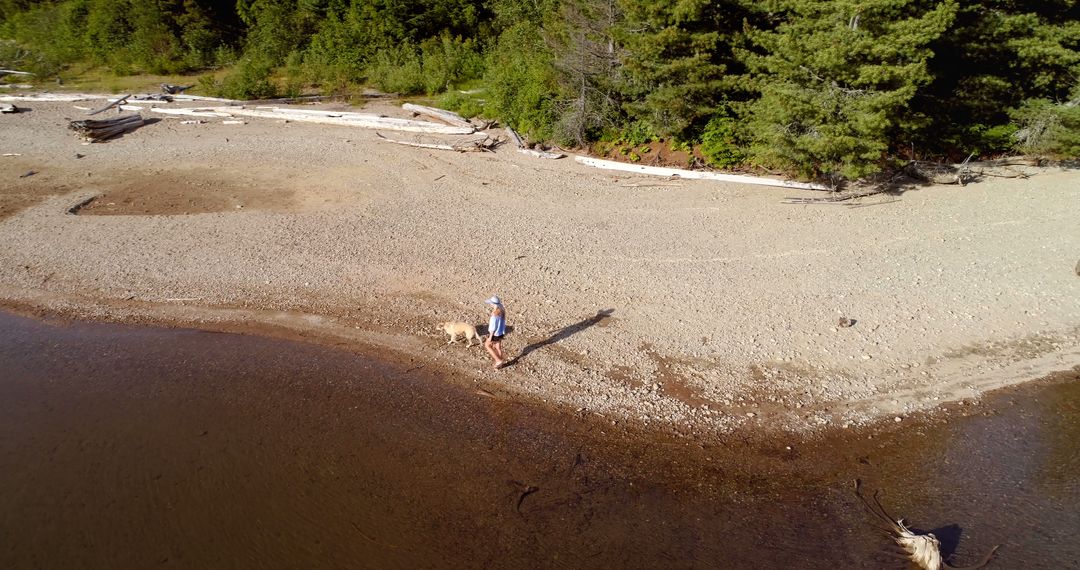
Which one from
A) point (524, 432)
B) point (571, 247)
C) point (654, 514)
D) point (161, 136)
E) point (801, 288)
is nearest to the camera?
point (654, 514)

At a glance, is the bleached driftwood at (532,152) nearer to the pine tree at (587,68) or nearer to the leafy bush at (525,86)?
the leafy bush at (525,86)

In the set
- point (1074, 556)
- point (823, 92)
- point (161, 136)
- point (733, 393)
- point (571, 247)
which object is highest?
point (823, 92)

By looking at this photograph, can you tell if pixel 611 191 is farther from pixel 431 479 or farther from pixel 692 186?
pixel 431 479

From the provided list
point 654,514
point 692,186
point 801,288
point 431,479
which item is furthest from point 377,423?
point 692,186

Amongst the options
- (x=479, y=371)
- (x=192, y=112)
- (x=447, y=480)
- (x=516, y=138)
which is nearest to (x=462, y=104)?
(x=516, y=138)

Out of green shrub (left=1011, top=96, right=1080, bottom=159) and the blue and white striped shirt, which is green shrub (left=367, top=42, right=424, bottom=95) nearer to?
the blue and white striped shirt

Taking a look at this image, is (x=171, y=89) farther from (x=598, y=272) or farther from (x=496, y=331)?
(x=496, y=331)

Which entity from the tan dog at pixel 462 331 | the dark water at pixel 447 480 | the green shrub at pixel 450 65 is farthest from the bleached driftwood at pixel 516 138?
the dark water at pixel 447 480
